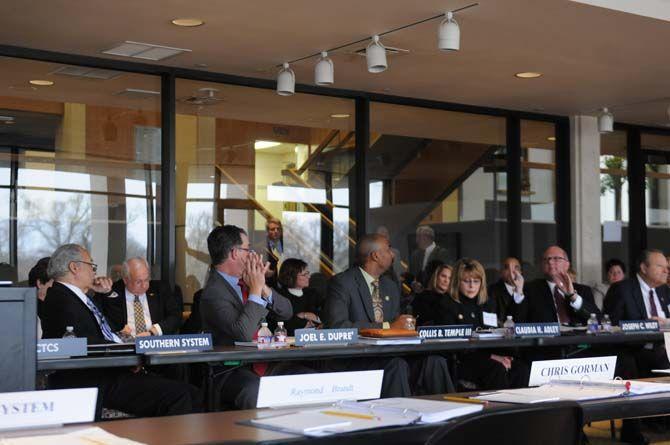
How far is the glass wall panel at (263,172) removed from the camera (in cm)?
814

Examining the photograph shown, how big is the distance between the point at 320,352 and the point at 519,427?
3242 mm

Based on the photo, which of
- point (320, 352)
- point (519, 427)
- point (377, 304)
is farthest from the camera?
point (377, 304)

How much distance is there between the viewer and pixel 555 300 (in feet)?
25.3

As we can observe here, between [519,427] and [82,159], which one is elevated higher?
[82,159]

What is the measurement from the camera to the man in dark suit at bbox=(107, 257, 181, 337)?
6.63 m

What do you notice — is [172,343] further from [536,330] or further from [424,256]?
[424,256]

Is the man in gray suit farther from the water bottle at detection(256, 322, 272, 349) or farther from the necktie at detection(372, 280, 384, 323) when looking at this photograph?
the necktie at detection(372, 280, 384, 323)

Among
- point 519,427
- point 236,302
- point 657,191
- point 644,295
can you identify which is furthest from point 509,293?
point 519,427

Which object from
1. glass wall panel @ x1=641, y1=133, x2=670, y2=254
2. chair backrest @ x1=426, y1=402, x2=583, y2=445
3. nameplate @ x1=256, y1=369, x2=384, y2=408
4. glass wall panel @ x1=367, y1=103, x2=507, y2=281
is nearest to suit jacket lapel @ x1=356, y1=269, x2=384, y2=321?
glass wall panel @ x1=367, y1=103, x2=507, y2=281

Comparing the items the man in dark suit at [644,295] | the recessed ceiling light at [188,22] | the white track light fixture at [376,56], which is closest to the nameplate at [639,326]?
the man in dark suit at [644,295]

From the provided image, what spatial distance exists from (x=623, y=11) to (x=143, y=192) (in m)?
3.84

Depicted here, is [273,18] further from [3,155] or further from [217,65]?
[3,155]

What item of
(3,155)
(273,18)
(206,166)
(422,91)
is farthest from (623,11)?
(3,155)

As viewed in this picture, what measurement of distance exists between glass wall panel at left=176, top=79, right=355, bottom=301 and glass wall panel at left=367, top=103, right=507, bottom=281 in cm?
34
